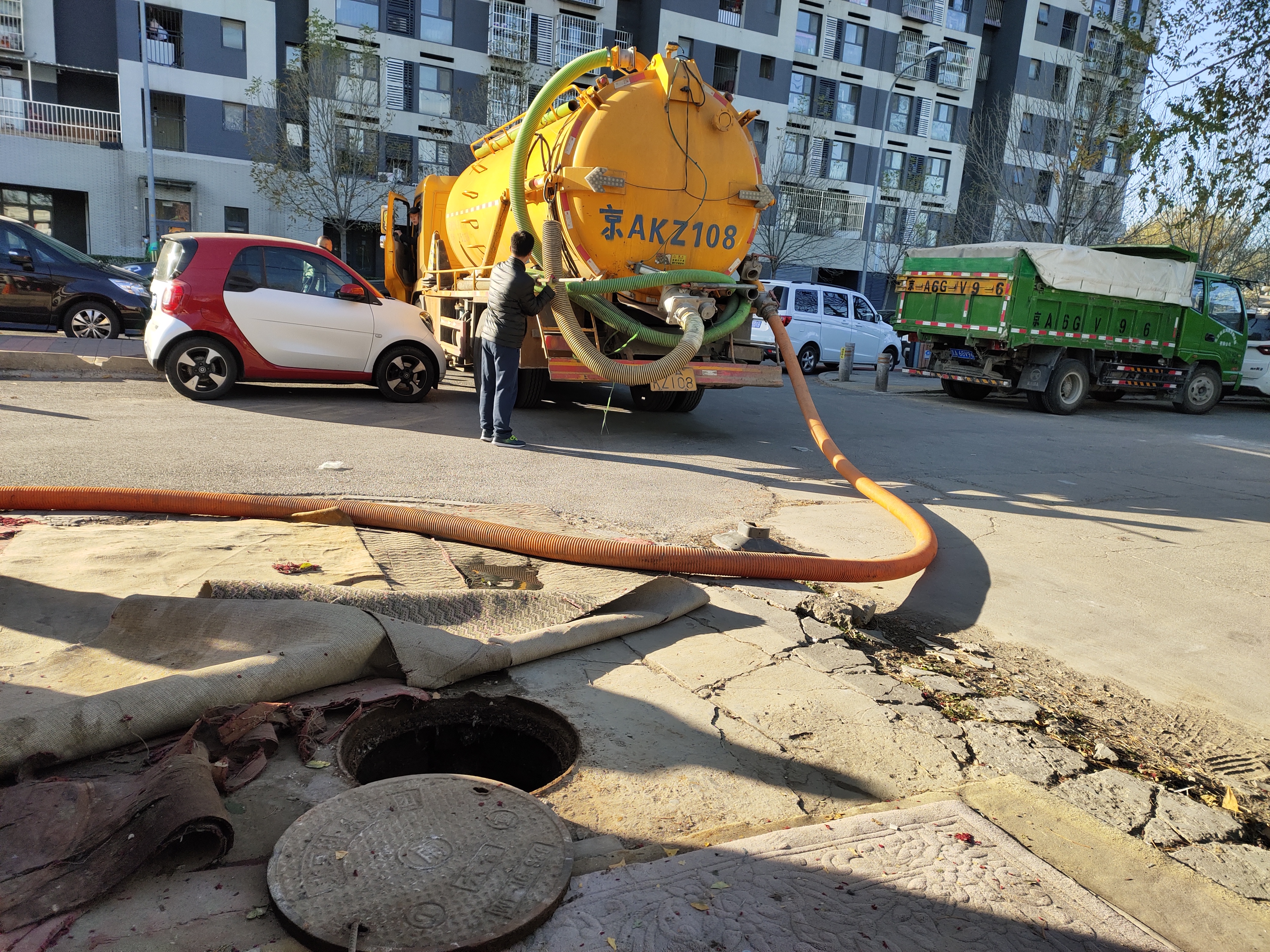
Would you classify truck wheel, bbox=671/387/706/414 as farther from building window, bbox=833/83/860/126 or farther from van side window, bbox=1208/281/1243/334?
building window, bbox=833/83/860/126

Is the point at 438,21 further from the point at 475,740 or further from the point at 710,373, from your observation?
the point at 475,740

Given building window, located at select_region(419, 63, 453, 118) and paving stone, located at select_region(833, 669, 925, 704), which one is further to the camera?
building window, located at select_region(419, 63, 453, 118)

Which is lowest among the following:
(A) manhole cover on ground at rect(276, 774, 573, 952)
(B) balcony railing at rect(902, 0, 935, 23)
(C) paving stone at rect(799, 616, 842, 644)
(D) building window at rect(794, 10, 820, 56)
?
(C) paving stone at rect(799, 616, 842, 644)

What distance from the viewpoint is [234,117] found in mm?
29734

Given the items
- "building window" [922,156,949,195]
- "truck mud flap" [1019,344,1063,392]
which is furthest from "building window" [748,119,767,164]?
"truck mud flap" [1019,344,1063,392]

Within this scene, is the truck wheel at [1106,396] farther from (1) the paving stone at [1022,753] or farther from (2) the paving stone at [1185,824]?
(2) the paving stone at [1185,824]

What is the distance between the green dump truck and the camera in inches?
551

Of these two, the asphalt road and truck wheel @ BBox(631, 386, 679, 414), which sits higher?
truck wheel @ BBox(631, 386, 679, 414)

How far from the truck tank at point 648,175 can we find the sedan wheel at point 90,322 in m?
7.10

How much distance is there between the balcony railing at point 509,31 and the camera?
107 feet

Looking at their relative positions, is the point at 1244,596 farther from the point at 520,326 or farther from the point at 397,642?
the point at 520,326

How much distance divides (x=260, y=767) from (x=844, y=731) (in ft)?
6.53

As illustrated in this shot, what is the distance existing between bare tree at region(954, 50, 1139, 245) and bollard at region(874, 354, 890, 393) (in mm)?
8162

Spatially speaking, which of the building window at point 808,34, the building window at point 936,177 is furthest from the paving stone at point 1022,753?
the building window at point 936,177
